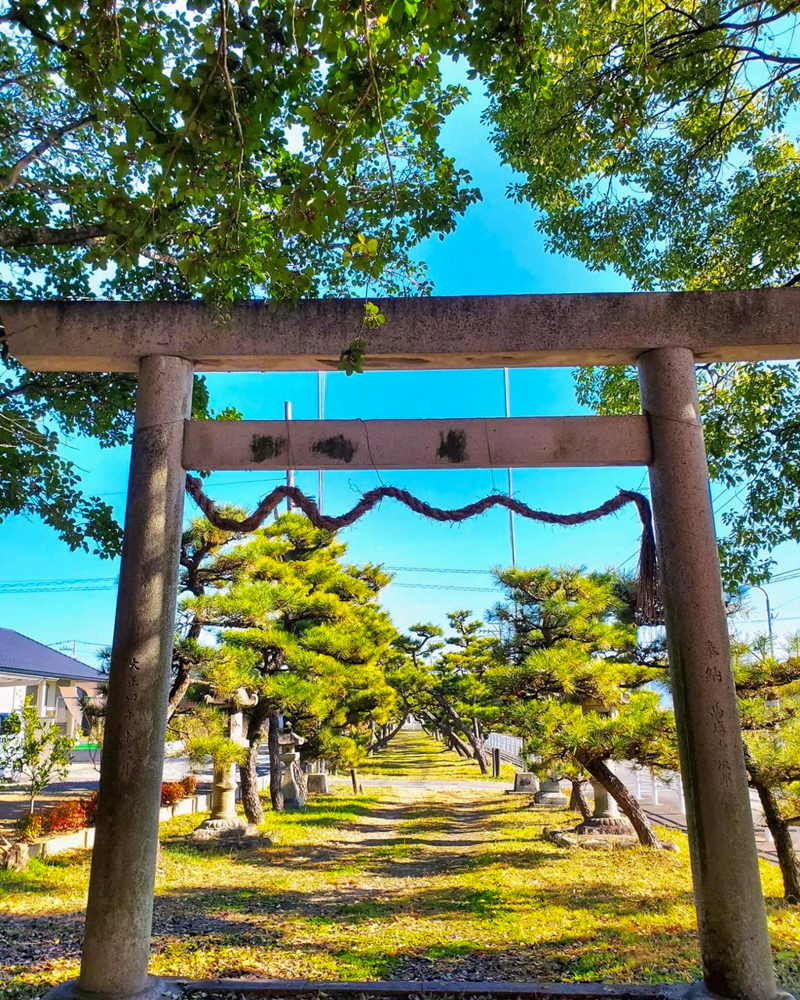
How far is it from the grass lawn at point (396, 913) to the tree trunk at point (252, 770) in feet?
1.25

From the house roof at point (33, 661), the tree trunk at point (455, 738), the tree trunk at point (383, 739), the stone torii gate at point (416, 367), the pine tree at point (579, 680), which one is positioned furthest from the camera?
the tree trunk at point (455, 738)

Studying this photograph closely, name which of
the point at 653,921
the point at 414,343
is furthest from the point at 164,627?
the point at 653,921

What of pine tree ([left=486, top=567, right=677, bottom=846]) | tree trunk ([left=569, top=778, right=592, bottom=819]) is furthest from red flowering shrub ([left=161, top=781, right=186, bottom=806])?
tree trunk ([left=569, top=778, right=592, bottom=819])

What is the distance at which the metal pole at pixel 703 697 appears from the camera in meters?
2.75

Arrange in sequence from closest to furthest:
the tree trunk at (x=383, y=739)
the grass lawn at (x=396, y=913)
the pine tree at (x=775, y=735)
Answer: the grass lawn at (x=396, y=913), the pine tree at (x=775, y=735), the tree trunk at (x=383, y=739)

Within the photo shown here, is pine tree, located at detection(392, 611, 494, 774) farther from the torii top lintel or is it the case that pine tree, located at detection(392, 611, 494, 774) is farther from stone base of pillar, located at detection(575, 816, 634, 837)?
the torii top lintel

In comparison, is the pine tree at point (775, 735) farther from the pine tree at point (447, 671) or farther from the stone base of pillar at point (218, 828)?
the pine tree at point (447, 671)

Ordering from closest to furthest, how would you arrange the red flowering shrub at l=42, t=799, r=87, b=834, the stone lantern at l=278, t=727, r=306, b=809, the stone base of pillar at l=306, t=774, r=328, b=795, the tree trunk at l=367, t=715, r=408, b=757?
1. the red flowering shrub at l=42, t=799, r=87, b=834
2. the stone lantern at l=278, t=727, r=306, b=809
3. the stone base of pillar at l=306, t=774, r=328, b=795
4. the tree trunk at l=367, t=715, r=408, b=757

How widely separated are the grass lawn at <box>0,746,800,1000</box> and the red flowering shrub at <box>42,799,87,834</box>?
549mm

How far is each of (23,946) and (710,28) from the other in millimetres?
6552

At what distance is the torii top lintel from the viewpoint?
3.36m

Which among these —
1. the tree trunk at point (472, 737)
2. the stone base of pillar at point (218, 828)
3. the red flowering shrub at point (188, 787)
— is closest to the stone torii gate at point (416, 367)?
the stone base of pillar at point (218, 828)

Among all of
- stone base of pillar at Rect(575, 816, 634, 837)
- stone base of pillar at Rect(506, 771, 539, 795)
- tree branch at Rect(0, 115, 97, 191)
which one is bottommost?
stone base of pillar at Rect(506, 771, 539, 795)

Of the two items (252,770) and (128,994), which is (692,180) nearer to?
(128,994)
